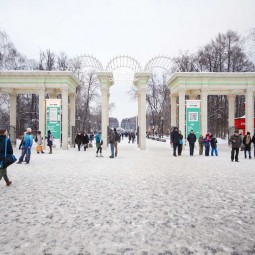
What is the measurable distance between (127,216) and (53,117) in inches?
755

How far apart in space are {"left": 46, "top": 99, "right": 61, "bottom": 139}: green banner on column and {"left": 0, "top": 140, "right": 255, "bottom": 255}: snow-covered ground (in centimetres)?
1442

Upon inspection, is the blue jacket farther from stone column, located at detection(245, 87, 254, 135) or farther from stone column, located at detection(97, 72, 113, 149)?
stone column, located at detection(245, 87, 254, 135)

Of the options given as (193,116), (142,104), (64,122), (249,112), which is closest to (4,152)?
(64,122)

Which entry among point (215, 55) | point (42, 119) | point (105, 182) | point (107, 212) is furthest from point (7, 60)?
point (107, 212)

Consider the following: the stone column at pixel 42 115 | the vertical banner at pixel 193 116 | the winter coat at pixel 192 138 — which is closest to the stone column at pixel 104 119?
the stone column at pixel 42 115

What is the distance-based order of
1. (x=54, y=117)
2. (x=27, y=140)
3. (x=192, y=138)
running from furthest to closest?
(x=54, y=117) < (x=192, y=138) < (x=27, y=140)

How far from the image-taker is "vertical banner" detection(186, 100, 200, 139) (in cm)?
2234

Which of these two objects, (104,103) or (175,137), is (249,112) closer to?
(175,137)

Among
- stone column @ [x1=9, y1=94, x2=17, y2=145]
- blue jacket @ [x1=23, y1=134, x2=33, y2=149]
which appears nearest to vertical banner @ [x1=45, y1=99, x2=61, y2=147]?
stone column @ [x1=9, y1=94, x2=17, y2=145]

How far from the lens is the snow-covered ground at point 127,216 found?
149 inches

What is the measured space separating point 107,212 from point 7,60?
3362 cm

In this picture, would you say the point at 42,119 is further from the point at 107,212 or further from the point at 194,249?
the point at 194,249

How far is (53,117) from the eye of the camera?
75.5ft

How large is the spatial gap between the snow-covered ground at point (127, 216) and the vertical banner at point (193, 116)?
13664 millimetres
